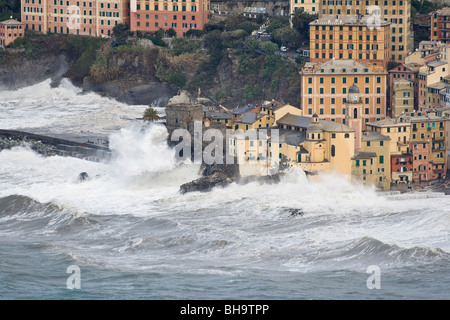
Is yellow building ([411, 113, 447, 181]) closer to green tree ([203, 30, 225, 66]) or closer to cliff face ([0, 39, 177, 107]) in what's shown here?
green tree ([203, 30, 225, 66])

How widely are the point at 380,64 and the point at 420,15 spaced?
1909 cm

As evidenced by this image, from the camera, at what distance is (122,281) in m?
114

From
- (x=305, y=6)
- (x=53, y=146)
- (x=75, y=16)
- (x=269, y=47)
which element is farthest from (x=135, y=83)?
(x=53, y=146)

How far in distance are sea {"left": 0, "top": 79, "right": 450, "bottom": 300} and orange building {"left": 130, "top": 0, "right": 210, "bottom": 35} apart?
106 feet

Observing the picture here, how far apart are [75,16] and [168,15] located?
12.5m

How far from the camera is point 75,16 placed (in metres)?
190

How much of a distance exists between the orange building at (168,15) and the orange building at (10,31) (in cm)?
1478

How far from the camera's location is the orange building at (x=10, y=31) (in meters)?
191

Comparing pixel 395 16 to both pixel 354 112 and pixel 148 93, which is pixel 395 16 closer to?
pixel 354 112

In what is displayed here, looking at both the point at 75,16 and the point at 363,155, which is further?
the point at 75,16

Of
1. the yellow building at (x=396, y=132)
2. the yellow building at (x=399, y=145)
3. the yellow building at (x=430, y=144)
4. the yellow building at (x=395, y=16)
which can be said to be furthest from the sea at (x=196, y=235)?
the yellow building at (x=395, y=16)

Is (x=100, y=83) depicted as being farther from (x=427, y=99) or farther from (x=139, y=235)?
(x=139, y=235)
